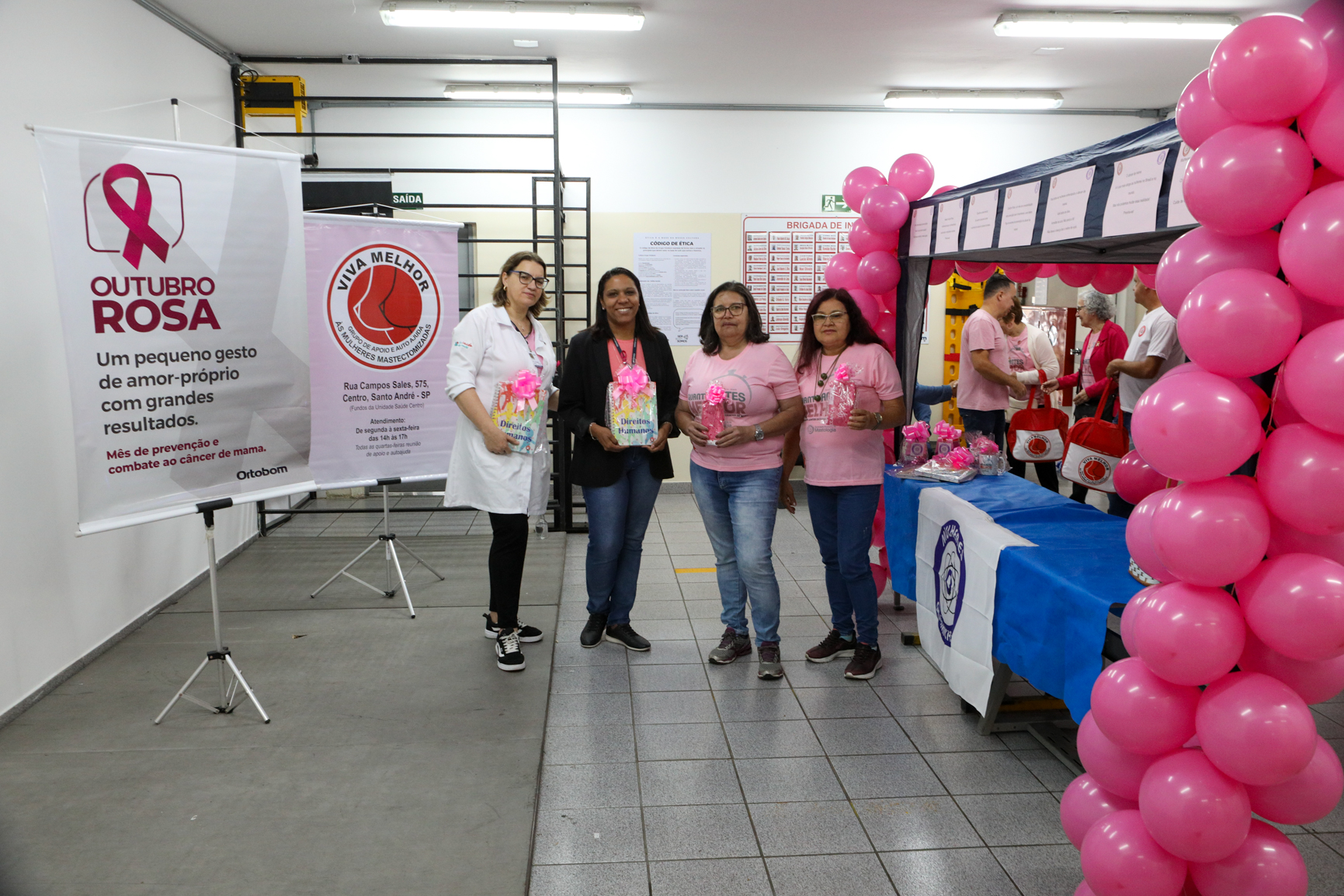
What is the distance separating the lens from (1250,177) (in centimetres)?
157

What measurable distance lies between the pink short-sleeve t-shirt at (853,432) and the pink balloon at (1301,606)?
1.77 meters

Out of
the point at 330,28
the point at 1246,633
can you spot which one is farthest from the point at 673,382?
the point at 330,28

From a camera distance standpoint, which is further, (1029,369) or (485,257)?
(485,257)

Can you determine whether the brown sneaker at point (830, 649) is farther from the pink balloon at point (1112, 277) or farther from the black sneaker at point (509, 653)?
the pink balloon at point (1112, 277)

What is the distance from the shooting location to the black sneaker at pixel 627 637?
3.82 metres

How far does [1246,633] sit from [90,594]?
13.6 feet

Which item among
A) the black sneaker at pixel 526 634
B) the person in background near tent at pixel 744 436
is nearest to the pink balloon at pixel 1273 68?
the person in background near tent at pixel 744 436

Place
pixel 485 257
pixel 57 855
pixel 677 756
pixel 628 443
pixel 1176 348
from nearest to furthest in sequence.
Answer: pixel 57 855
pixel 677 756
pixel 628 443
pixel 1176 348
pixel 485 257

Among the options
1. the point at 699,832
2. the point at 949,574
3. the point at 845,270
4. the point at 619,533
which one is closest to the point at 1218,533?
the point at 699,832

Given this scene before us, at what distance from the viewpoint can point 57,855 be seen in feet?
7.66

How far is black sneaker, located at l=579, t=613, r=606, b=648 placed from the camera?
3.86 meters

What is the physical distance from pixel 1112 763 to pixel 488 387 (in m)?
2.49

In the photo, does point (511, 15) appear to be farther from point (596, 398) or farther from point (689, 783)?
point (689, 783)

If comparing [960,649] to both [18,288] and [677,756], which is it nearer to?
[677,756]
